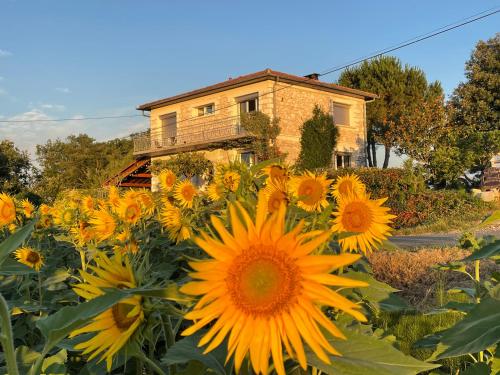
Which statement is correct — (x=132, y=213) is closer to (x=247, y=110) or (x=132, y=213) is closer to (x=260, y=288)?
(x=260, y=288)

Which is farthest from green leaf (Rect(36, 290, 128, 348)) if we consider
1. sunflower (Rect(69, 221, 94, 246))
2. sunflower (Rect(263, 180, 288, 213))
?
sunflower (Rect(69, 221, 94, 246))

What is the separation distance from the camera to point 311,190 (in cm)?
162

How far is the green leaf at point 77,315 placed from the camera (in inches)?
27.4

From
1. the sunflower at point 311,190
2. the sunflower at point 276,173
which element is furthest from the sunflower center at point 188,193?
the sunflower at point 311,190

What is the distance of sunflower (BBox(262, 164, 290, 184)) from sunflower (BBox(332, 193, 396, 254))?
0.83 ft

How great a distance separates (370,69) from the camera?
2995 centimetres

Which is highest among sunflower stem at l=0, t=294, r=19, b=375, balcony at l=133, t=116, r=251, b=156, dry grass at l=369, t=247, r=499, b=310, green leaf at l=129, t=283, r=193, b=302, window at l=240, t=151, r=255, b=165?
balcony at l=133, t=116, r=251, b=156

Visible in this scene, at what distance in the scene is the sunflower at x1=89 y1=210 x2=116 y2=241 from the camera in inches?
112

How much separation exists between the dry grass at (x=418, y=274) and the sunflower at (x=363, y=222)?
2.64 metres

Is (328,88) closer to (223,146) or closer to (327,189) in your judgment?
(223,146)

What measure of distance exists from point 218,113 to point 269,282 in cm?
2281

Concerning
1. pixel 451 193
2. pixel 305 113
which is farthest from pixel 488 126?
pixel 451 193

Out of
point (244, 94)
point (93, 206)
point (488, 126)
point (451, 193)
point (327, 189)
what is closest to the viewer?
point (327, 189)

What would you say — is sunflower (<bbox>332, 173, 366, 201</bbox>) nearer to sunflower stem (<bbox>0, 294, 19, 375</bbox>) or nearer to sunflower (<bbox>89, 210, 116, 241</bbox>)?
sunflower stem (<bbox>0, 294, 19, 375</bbox>)
